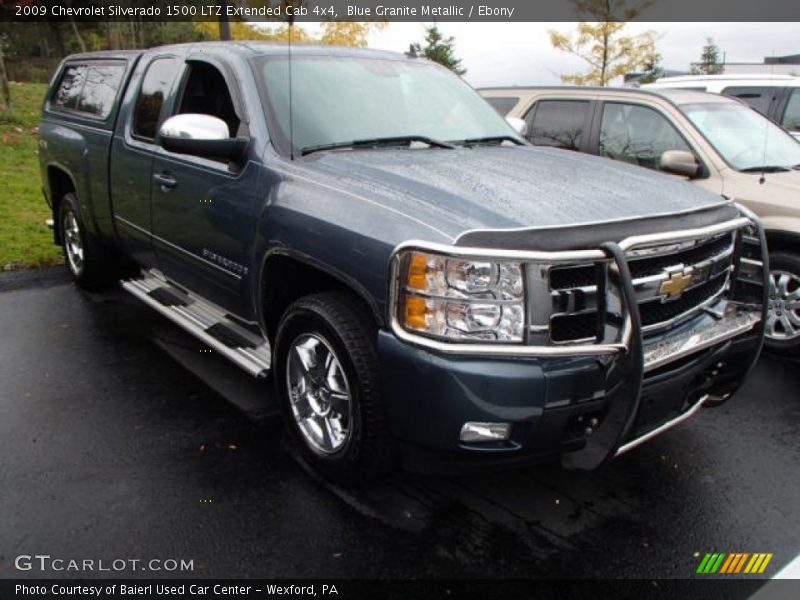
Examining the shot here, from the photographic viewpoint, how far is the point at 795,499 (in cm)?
319

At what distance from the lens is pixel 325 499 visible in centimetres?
310

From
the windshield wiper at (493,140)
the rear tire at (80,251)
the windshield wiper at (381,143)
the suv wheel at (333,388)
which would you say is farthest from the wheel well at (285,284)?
the rear tire at (80,251)

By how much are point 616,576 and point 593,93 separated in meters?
4.68

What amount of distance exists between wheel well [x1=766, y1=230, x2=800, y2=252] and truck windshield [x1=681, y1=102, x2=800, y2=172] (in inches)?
24.9

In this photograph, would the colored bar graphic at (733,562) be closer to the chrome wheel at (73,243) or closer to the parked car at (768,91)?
the chrome wheel at (73,243)

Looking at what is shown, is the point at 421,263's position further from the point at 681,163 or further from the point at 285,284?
the point at 681,163

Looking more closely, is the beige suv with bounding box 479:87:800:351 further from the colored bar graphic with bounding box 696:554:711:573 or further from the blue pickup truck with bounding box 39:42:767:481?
the colored bar graphic with bounding box 696:554:711:573

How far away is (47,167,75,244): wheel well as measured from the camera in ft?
20.0

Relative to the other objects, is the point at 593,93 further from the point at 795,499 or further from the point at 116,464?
the point at 116,464

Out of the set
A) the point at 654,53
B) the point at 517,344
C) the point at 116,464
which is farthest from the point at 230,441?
the point at 654,53

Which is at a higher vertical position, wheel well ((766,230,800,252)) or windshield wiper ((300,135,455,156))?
windshield wiper ((300,135,455,156))

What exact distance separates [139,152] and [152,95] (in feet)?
1.32

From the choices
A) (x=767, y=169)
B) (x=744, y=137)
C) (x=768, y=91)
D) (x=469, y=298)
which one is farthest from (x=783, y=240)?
(x=768, y=91)

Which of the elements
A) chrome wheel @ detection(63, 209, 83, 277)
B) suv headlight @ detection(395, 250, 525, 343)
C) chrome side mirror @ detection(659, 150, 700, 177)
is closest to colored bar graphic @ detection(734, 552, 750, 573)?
suv headlight @ detection(395, 250, 525, 343)
